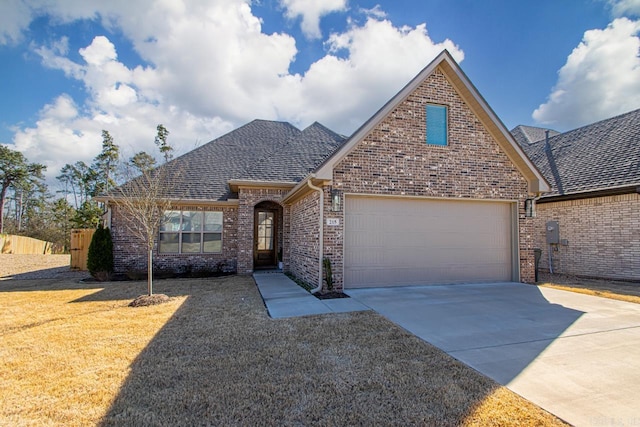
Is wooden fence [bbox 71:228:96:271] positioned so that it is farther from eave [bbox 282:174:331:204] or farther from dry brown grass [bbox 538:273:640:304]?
dry brown grass [bbox 538:273:640:304]

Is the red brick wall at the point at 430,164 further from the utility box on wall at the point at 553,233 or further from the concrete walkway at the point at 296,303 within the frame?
the utility box on wall at the point at 553,233

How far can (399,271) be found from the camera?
880cm

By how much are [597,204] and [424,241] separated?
7.50 metres

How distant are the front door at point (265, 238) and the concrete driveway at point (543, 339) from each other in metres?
7.22

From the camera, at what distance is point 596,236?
1130cm

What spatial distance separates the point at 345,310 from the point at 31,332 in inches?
212

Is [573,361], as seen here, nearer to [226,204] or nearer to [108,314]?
[108,314]

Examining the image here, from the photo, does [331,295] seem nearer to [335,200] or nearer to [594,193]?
[335,200]

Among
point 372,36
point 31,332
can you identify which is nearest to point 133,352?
point 31,332

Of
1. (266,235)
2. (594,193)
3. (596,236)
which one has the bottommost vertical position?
(266,235)

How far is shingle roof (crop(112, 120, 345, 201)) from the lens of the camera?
40.3ft

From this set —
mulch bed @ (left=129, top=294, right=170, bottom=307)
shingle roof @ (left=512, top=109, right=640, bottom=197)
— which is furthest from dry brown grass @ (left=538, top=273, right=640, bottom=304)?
mulch bed @ (left=129, top=294, right=170, bottom=307)

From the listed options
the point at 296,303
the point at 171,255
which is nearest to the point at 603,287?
the point at 296,303

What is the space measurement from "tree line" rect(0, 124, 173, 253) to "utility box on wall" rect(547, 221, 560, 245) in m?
30.6
